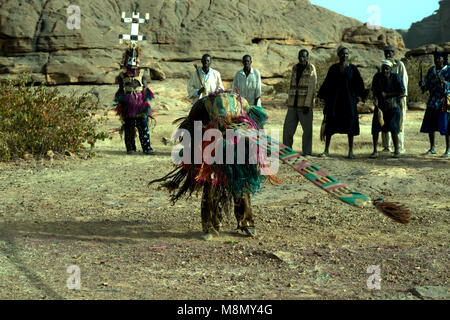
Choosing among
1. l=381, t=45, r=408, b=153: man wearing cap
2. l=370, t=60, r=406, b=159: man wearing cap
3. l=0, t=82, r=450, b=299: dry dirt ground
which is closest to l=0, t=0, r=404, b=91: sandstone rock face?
l=381, t=45, r=408, b=153: man wearing cap

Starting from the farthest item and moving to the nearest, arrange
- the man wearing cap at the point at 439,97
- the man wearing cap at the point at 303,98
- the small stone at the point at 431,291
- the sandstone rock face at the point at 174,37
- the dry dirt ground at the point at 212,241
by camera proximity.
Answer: the sandstone rock face at the point at 174,37 < the man wearing cap at the point at 303,98 < the man wearing cap at the point at 439,97 < the dry dirt ground at the point at 212,241 < the small stone at the point at 431,291

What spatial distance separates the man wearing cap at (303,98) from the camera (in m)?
10.2

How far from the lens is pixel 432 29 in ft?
166

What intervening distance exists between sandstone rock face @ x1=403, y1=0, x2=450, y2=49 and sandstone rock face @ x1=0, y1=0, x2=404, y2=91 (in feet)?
76.9

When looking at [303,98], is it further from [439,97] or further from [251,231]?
[251,231]

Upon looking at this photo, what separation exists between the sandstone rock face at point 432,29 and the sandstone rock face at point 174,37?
23.4 metres

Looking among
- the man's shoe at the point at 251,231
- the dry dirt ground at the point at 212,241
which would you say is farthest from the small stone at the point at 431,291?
the man's shoe at the point at 251,231

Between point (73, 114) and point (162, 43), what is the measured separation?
11666 mm

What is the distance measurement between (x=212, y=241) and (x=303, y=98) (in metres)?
5.61

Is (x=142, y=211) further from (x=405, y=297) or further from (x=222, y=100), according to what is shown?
(x=405, y=297)

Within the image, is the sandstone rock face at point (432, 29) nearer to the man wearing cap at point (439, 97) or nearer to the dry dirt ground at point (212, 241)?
the man wearing cap at point (439, 97)

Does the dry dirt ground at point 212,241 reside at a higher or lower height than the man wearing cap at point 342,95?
lower

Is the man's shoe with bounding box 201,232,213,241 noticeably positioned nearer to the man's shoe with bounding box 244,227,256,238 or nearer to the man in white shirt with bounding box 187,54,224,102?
the man's shoe with bounding box 244,227,256,238

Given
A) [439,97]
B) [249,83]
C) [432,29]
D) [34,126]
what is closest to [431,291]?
[249,83]
